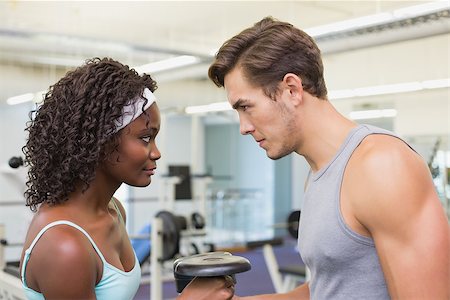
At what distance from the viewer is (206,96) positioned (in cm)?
783

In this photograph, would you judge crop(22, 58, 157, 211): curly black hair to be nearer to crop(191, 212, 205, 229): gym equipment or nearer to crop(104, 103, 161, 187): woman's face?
crop(104, 103, 161, 187): woman's face

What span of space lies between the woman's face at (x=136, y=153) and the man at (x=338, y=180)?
0.19 m

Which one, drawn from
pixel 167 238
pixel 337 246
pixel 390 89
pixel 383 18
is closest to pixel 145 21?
pixel 167 238

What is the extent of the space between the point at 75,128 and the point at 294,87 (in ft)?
1.48

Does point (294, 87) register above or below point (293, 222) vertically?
above

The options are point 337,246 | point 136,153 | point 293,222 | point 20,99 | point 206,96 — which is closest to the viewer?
point 337,246

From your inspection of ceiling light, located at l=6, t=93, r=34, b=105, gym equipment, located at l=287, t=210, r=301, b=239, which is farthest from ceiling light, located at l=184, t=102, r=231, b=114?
gym equipment, located at l=287, t=210, r=301, b=239

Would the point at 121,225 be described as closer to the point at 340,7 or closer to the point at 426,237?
the point at 426,237

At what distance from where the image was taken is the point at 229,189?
8.20 metres

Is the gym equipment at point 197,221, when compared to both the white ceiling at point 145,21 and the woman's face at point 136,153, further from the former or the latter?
the woman's face at point 136,153

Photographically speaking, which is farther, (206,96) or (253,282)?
(206,96)

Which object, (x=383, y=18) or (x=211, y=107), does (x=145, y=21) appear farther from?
(x=383, y=18)

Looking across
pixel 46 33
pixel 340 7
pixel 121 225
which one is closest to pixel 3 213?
pixel 46 33

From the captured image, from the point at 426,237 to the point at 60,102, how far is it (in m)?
0.72
